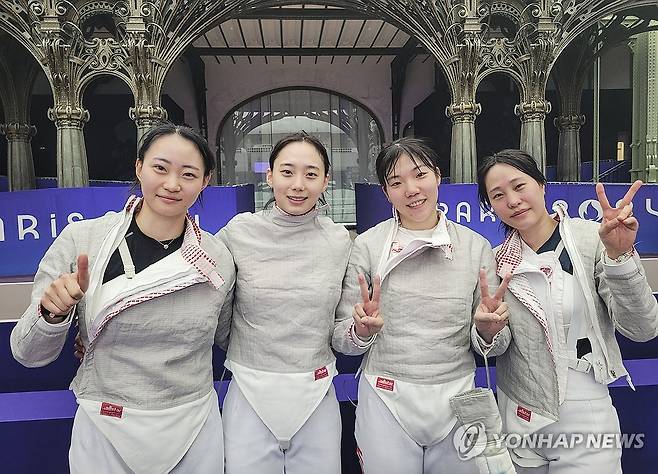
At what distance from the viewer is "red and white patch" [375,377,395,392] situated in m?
1.70

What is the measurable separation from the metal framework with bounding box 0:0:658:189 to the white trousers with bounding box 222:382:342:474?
8303 millimetres

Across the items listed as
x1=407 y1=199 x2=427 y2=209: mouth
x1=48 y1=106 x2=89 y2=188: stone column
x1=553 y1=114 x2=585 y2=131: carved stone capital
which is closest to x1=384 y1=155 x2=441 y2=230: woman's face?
x1=407 y1=199 x2=427 y2=209: mouth

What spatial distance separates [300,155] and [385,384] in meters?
0.80

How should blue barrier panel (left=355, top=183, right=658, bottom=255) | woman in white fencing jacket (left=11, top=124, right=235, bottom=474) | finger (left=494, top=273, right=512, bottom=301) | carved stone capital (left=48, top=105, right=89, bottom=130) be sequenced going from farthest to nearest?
carved stone capital (left=48, top=105, right=89, bottom=130)
blue barrier panel (left=355, top=183, right=658, bottom=255)
finger (left=494, top=273, right=512, bottom=301)
woman in white fencing jacket (left=11, top=124, right=235, bottom=474)

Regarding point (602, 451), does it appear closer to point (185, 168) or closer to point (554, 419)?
point (554, 419)

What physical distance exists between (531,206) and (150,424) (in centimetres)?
139

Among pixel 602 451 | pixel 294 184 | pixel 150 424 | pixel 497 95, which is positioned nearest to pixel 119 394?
pixel 150 424

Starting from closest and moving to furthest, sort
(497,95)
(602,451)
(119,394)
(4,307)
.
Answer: (119,394) → (602,451) → (4,307) → (497,95)

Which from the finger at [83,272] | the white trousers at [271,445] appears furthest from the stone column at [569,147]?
the finger at [83,272]

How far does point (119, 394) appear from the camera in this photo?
1.55m

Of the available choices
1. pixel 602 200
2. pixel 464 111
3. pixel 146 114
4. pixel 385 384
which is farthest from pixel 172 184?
pixel 464 111

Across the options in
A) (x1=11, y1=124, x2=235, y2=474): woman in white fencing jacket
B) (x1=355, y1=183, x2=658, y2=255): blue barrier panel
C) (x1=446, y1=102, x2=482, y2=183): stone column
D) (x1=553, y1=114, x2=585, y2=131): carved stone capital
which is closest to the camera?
(x1=11, y1=124, x2=235, y2=474): woman in white fencing jacket

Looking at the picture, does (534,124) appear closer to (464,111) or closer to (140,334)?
(464,111)

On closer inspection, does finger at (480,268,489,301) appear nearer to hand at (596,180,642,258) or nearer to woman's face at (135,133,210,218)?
hand at (596,180,642,258)
